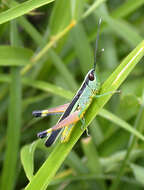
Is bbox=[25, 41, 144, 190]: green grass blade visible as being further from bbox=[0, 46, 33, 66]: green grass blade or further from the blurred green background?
bbox=[0, 46, 33, 66]: green grass blade

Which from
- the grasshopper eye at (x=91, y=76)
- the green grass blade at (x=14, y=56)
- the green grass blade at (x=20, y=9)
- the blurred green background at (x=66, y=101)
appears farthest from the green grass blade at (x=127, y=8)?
the green grass blade at (x=20, y=9)

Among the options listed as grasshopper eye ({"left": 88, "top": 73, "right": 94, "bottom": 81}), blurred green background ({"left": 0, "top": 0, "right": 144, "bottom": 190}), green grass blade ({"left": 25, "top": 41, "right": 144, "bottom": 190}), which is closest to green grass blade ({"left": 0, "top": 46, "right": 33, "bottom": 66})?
blurred green background ({"left": 0, "top": 0, "right": 144, "bottom": 190})

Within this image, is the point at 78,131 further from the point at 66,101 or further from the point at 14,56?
the point at 66,101

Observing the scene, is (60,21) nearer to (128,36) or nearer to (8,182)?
(128,36)

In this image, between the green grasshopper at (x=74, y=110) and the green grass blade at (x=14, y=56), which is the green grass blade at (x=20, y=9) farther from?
the green grass blade at (x=14, y=56)

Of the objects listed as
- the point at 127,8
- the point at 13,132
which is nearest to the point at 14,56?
the point at 13,132
